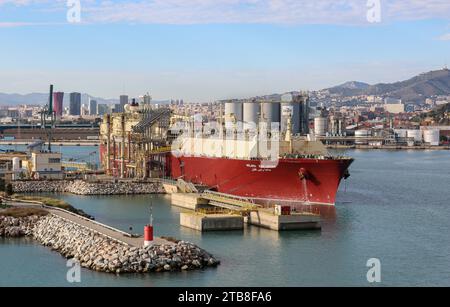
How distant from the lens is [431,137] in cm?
10144

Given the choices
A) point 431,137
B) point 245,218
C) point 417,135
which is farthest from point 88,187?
point 417,135

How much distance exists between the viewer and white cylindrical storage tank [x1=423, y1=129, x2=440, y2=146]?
3974 inches

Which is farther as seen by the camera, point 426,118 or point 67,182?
point 426,118

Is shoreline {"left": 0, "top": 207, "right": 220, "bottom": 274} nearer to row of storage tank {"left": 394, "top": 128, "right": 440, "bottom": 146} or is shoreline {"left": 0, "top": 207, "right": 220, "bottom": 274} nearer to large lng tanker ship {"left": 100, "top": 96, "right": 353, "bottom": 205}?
large lng tanker ship {"left": 100, "top": 96, "right": 353, "bottom": 205}

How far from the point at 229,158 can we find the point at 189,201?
3987 millimetres

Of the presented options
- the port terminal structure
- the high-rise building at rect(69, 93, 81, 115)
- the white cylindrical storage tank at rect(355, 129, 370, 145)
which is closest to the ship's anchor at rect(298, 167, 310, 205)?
the port terminal structure

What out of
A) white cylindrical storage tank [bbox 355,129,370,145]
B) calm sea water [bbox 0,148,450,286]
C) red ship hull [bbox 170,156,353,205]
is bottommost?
calm sea water [bbox 0,148,450,286]

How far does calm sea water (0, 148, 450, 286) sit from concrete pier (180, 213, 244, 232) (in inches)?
13.4

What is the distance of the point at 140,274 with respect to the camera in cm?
1770

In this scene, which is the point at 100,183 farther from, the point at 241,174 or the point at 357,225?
the point at 357,225

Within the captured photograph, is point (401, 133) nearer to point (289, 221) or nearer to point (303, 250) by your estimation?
point (289, 221)
